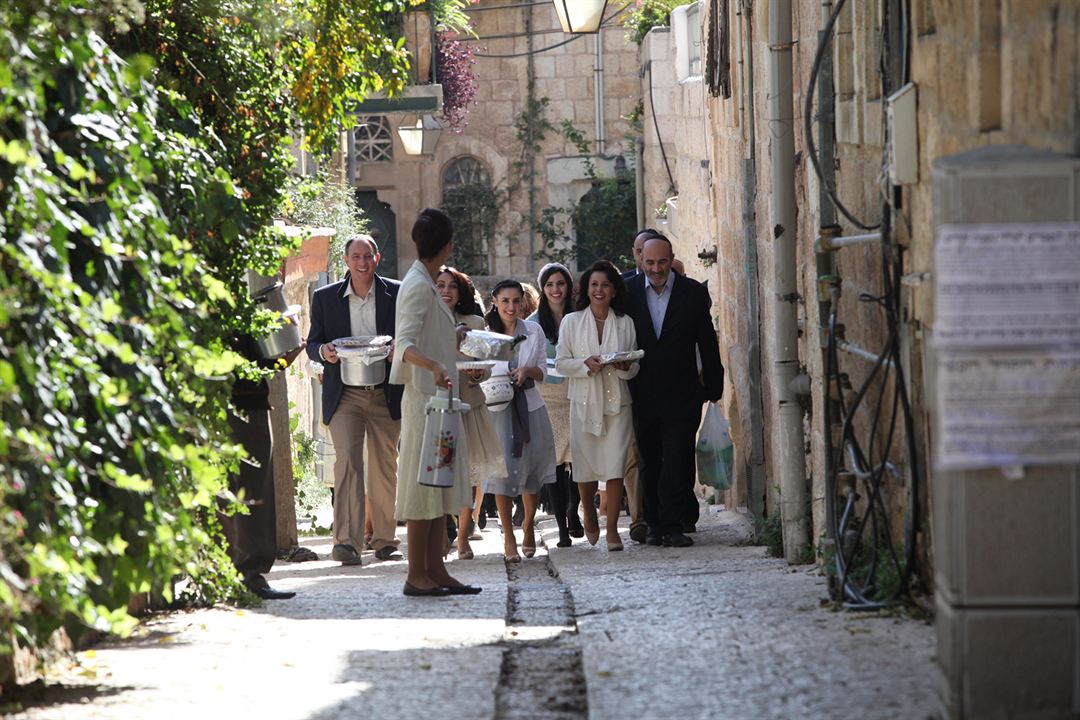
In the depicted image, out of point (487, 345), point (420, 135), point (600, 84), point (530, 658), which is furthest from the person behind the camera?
point (600, 84)

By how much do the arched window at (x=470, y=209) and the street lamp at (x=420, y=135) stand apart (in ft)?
23.3

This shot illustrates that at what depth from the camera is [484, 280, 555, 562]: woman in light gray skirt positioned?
29.6ft

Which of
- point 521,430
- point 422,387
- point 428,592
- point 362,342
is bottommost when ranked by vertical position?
point 428,592

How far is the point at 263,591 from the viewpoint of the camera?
721 cm

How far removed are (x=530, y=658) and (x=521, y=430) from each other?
11.5ft

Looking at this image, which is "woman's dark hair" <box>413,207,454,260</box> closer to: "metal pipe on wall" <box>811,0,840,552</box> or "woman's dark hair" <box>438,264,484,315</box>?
"metal pipe on wall" <box>811,0,840,552</box>

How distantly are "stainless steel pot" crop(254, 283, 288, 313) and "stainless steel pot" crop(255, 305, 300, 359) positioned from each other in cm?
5

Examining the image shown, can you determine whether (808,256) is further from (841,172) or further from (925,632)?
(925,632)

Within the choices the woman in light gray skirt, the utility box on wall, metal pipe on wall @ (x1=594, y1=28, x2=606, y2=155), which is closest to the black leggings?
the woman in light gray skirt

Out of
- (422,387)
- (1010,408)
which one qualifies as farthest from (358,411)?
(1010,408)

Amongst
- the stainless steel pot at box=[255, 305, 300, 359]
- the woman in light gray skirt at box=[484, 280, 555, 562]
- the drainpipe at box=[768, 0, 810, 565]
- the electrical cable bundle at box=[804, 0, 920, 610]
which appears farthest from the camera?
the woman in light gray skirt at box=[484, 280, 555, 562]

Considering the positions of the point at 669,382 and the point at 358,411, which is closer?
the point at 358,411

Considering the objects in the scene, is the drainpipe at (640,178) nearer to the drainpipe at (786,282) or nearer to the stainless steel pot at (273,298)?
A: the drainpipe at (786,282)

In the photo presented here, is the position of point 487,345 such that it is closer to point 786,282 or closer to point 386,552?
point 786,282
